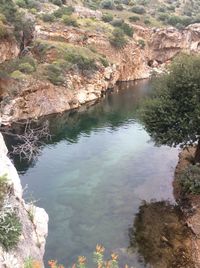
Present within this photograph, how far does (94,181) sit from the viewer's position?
32.5 metres

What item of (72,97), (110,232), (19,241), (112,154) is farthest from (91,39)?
(19,241)

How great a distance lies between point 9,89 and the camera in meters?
50.2

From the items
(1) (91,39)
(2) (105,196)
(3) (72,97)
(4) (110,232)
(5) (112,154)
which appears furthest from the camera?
(1) (91,39)

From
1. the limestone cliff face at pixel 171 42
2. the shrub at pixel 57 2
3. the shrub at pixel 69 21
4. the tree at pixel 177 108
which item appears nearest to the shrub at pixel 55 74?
the shrub at pixel 69 21

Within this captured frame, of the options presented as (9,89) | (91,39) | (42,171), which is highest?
(91,39)

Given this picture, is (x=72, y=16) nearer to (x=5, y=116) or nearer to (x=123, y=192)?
(x=5, y=116)

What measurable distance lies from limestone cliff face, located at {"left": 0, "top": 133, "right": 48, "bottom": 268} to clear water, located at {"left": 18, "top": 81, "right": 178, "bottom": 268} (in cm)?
482

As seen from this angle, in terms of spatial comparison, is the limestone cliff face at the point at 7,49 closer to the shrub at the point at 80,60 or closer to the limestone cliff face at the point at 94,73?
the limestone cliff face at the point at 94,73

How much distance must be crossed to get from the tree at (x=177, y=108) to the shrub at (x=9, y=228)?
59.1 feet

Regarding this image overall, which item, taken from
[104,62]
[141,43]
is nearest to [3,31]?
[104,62]

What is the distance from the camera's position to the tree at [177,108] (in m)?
29.6

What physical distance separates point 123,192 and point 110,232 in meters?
5.93

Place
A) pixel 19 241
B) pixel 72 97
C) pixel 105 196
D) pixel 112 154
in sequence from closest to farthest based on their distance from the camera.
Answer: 1. pixel 19 241
2. pixel 105 196
3. pixel 112 154
4. pixel 72 97

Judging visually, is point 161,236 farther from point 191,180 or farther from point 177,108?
point 177,108
